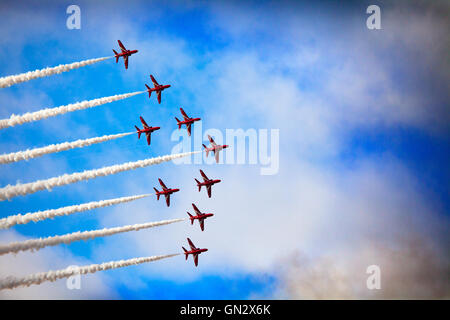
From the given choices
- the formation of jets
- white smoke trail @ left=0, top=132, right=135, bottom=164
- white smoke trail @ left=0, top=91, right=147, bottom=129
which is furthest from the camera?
the formation of jets

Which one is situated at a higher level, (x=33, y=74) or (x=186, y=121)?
(x=33, y=74)

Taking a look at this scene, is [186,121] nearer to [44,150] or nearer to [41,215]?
[44,150]

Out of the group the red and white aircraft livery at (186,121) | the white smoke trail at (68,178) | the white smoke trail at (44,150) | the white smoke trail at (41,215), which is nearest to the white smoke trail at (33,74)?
the white smoke trail at (44,150)

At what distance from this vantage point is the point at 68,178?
2297 inches

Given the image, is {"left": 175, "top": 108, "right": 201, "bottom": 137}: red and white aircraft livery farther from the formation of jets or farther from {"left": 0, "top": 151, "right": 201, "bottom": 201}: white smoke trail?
{"left": 0, "top": 151, "right": 201, "bottom": 201}: white smoke trail

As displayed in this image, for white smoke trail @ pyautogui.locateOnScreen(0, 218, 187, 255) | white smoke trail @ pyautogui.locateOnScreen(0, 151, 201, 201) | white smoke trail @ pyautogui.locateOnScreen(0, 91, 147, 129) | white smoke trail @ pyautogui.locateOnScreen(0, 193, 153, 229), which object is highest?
white smoke trail @ pyautogui.locateOnScreen(0, 91, 147, 129)

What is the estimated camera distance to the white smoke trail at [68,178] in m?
54.3

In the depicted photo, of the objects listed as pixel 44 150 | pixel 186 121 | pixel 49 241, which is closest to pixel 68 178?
pixel 44 150

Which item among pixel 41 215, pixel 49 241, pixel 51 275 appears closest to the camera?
pixel 41 215

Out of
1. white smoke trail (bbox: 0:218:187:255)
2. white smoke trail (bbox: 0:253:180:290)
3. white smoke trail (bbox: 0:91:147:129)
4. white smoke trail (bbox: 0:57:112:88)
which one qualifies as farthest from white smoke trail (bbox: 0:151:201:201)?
white smoke trail (bbox: 0:57:112:88)

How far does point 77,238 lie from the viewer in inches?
2242

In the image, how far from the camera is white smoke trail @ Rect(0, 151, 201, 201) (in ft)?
178
